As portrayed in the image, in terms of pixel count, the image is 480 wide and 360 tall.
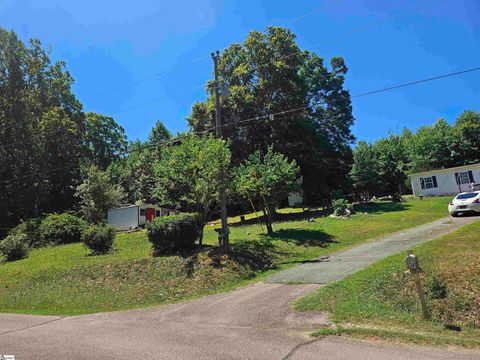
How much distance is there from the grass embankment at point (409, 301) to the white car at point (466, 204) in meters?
13.1

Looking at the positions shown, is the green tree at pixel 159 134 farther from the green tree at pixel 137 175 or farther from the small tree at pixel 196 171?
the small tree at pixel 196 171

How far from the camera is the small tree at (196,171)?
16.1 metres

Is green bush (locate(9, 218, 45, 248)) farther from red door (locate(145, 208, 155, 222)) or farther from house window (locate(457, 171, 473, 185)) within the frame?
house window (locate(457, 171, 473, 185))

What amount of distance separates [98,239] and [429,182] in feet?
112

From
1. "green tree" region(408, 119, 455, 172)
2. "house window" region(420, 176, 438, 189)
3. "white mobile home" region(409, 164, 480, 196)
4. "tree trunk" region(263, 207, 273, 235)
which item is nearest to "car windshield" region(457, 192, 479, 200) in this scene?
"tree trunk" region(263, 207, 273, 235)

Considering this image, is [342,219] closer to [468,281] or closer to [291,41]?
[468,281]

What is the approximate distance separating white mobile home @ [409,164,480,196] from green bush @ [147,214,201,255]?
30.7 m

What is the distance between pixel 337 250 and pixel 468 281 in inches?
344

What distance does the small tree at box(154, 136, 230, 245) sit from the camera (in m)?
16.1

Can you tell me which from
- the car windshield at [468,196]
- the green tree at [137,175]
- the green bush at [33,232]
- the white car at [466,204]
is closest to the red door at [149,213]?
the green bush at [33,232]

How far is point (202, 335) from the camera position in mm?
7027

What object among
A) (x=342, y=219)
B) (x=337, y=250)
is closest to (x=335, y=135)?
(x=342, y=219)

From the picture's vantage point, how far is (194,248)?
16.2 metres

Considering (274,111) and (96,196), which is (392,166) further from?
(96,196)
